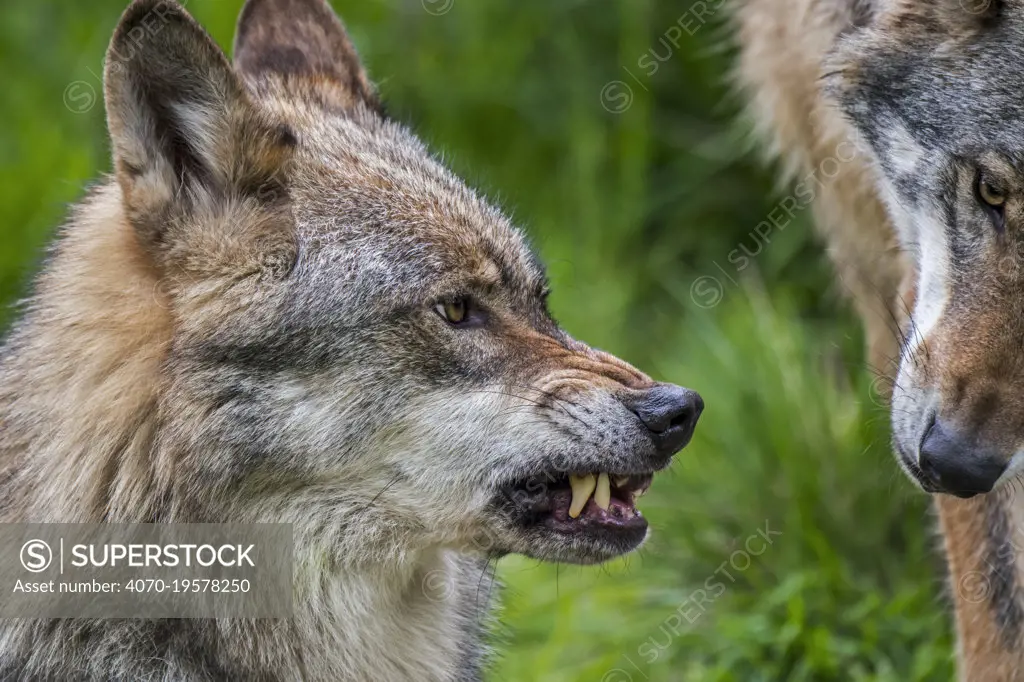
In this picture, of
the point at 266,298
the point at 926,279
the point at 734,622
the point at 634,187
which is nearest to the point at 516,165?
the point at 634,187

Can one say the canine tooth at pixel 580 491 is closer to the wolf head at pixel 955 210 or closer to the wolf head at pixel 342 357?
the wolf head at pixel 342 357

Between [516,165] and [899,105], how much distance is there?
4009 millimetres

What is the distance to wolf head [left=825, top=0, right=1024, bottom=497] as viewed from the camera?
335 centimetres

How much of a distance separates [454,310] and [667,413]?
561mm

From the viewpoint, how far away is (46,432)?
314 cm

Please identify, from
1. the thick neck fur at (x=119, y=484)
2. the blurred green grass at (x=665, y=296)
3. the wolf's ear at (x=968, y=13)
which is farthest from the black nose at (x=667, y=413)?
the wolf's ear at (x=968, y=13)

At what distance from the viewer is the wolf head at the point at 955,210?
3346 mm

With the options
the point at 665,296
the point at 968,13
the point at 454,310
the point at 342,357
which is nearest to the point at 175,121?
the point at 342,357

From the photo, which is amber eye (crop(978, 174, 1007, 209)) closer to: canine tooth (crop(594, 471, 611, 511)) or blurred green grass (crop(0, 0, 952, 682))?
blurred green grass (crop(0, 0, 952, 682))

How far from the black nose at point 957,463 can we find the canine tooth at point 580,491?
2.80 feet

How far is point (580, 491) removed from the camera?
3258 millimetres

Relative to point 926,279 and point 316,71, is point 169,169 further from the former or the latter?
point 926,279

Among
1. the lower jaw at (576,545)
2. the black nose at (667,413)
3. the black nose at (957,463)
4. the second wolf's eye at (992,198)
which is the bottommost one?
the lower jaw at (576,545)

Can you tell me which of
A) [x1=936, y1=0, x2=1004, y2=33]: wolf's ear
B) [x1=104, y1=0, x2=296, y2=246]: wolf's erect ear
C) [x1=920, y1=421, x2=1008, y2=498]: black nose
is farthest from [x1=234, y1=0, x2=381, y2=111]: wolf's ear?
[x1=920, y1=421, x2=1008, y2=498]: black nose
